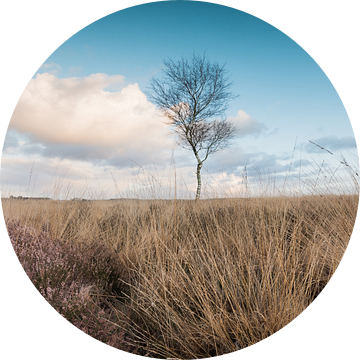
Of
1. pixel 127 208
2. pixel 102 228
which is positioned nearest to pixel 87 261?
pixel 102 228

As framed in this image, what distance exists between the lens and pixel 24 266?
8.32ft

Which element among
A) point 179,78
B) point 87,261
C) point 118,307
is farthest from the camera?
point 179,78

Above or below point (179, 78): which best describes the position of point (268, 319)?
below

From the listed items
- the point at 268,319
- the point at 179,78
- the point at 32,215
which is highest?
the point at 179,78

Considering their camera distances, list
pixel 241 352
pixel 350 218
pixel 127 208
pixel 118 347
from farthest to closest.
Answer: pixel 127 208 → pixel 350 218 → pixel 118 347 → pixel 241 352

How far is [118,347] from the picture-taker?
1.83 m

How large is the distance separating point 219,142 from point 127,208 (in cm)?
926

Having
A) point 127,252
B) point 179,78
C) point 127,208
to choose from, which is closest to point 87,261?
point 127,252

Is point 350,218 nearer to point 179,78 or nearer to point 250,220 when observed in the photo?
point 250,220

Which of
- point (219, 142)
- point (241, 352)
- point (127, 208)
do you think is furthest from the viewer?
point (219, 142)

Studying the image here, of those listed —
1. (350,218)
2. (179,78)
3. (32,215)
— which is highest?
(179,78)

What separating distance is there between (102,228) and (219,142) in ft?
32.6

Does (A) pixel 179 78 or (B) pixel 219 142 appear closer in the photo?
(A) pixel 179 78

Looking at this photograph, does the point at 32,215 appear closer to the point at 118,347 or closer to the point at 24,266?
the point at 24,266
